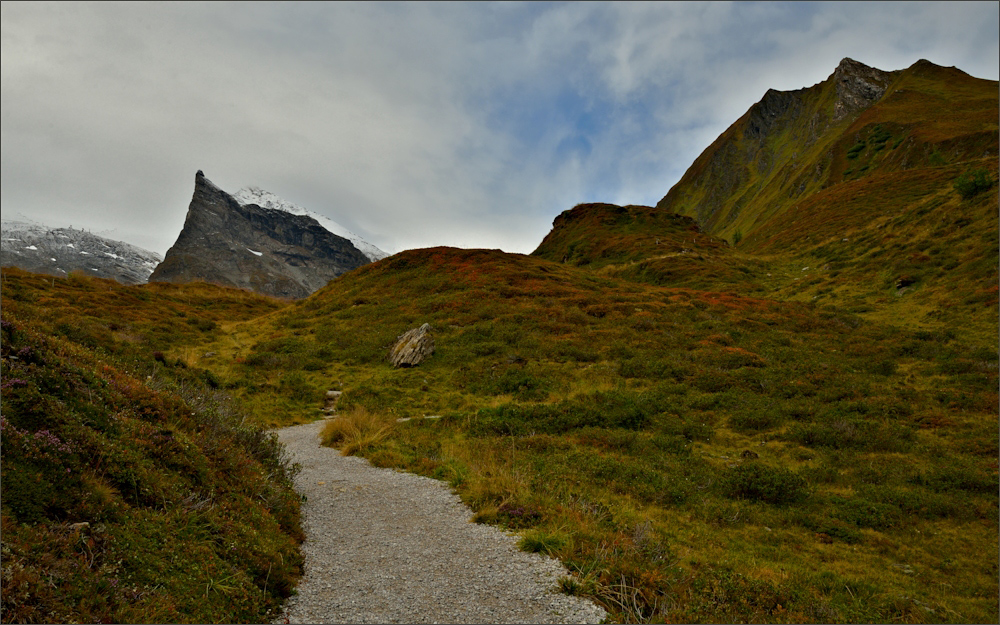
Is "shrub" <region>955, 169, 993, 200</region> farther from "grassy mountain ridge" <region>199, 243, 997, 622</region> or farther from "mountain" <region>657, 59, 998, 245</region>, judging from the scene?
"mountain" <region>657, 59, 998, 245</region>

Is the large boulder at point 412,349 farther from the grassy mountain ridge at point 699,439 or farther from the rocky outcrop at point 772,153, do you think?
the rocky outcrop at point 772,153

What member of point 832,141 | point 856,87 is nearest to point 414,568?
point 832,141

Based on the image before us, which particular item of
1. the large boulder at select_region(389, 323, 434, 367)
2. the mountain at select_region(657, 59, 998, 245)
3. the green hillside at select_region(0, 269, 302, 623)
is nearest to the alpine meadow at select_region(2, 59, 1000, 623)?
the green hillside at select_region(0, 269, 302, 623)

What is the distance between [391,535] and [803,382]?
801 inches

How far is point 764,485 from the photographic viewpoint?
1273 centimetres

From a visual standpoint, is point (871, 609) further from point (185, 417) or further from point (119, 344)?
point (119, 344)

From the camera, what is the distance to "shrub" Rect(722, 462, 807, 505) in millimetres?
12500

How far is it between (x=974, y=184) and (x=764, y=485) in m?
43.2

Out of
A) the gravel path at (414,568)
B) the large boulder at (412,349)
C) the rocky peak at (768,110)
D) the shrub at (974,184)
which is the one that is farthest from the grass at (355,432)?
the rocky peak at (768,110)

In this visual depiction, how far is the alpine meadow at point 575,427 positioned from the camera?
5.86 m

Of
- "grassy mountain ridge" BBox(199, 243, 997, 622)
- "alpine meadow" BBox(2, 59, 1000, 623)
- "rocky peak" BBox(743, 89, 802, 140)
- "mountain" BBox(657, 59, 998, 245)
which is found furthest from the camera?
"rocky peak" BBox(743, 89, 802, 140)

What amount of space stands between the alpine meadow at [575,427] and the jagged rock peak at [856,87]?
117849 mm

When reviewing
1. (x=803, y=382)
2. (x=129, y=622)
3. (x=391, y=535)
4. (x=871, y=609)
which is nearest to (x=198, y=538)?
(x=129, y=622)

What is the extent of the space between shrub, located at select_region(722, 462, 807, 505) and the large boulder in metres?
18.6
